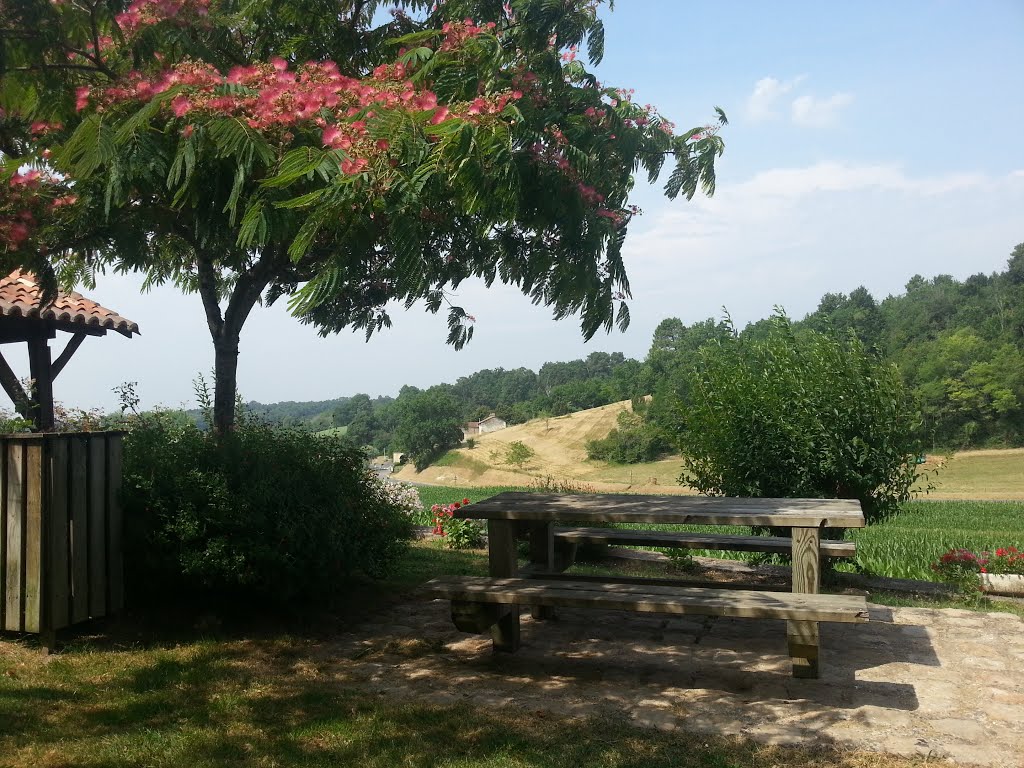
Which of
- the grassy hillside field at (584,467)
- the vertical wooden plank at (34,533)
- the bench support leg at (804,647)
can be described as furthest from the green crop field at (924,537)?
the grassy hillside field at (584,467)

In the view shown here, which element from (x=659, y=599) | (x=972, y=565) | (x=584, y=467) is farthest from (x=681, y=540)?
(x=584, y=467)

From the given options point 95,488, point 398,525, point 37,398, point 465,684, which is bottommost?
point 465,684

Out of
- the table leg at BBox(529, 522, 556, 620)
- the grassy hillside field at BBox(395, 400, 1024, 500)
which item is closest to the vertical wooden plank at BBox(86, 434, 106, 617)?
the table leg at BBox(529, 522, 556, 620)

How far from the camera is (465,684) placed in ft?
15.1

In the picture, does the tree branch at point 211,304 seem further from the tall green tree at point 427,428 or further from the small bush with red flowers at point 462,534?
the tall green tree at point 427,428

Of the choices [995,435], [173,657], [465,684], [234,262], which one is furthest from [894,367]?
[995,435]

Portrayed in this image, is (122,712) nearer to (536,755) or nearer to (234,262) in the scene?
(536,755)

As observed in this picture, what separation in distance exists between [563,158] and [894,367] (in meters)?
5.09

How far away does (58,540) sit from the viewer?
16.3 feet

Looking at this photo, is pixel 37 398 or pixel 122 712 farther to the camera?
pixel 37 398

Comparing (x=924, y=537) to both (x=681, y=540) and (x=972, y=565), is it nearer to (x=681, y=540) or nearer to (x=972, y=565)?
(x=972, y=565)

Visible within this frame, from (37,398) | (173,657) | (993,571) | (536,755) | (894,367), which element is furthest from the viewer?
(37,398)

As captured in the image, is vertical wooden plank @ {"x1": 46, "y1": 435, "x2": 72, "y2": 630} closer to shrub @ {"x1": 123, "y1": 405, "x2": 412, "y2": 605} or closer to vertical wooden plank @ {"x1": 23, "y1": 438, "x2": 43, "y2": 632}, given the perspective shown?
vertical wooden plank @ {"x1": 23, "y1": 438, "x2": 43, "y2": 632}

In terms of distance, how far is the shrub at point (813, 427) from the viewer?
25.1ft
